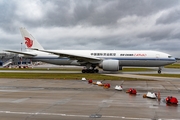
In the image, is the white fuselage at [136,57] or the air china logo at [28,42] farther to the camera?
the air china logo at [28,42]

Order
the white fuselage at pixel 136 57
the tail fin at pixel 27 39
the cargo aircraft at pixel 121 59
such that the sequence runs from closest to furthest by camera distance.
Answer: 1. the cargo aircraft at pixel 121 59
2. the white fuselage at pixel 136 57
3. the tail fin at pixel 27 39

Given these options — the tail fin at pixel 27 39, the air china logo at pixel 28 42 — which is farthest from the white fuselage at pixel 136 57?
the air china logo at pixel 28 42

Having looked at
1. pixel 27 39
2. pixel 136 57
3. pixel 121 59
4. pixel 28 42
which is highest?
pixel 27 39

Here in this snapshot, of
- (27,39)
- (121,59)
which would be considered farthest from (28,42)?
(121,59)

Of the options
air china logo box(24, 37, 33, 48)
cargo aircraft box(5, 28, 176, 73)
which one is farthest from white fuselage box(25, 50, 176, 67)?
air china logo box(24, 37, 33, 48)

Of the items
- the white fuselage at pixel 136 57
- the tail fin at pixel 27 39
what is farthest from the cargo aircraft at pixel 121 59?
the tail fin at pixel 27 39

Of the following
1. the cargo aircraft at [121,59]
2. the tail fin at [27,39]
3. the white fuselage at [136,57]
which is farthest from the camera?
the tail fin at [27,39]

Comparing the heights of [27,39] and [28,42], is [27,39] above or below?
above

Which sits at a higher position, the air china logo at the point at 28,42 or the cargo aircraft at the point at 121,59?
the air china logo at the point at 28,42

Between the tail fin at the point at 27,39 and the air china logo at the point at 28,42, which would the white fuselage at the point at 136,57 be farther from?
the air china logo at the point at 28,42

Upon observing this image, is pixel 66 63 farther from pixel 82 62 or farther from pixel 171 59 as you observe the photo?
pixel 171 59

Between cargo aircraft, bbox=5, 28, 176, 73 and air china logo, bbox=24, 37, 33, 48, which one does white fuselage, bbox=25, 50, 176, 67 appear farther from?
air china logo, bbox=24, 37, 33, 48

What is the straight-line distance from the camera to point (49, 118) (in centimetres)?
801

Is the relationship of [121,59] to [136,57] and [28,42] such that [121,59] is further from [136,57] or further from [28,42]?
[28,42]
